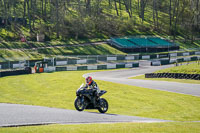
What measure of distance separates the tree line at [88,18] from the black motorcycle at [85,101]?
57.1 m

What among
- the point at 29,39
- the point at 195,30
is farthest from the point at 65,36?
the point at 195,30

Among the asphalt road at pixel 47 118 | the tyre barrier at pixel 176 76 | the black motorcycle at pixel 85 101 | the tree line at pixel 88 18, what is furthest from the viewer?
the tree line at pixel 88 18

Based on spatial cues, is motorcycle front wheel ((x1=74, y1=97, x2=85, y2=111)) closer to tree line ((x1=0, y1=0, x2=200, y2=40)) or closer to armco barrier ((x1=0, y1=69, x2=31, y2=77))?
armco barrier ((x1=0, y1=69, x2=31, y2=77))

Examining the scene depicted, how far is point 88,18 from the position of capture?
285 ft

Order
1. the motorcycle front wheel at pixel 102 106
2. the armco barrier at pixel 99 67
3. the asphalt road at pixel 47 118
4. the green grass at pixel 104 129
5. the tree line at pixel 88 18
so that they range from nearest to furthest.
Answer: the green grass at pixel 104 129
the asphalt road at pixel 47 118
the motorcycle front wheel at pixel 102 106
the armco barrier at pixel 99 67
the tree line at pixel 88 18

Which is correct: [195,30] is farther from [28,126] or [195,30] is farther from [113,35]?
[28,126]

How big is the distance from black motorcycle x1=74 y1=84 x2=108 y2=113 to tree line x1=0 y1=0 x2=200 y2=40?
5707 centimetres

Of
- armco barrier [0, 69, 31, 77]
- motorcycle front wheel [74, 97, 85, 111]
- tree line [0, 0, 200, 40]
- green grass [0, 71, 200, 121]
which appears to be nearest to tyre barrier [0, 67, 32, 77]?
armco barrier [0, 69, 31, 77]

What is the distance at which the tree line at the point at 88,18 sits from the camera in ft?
253

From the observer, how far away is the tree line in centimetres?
7719

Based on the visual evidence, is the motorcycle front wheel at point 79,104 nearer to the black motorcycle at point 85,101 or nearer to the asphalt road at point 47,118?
the black motorcycle at point 85,101

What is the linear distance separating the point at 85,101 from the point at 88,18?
234ft

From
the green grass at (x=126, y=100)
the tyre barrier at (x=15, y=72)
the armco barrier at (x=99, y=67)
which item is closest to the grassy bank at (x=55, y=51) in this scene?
the armco barrier at (x=99, y=67)

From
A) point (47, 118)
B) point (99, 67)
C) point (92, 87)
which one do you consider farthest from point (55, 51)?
point (47, 118)
